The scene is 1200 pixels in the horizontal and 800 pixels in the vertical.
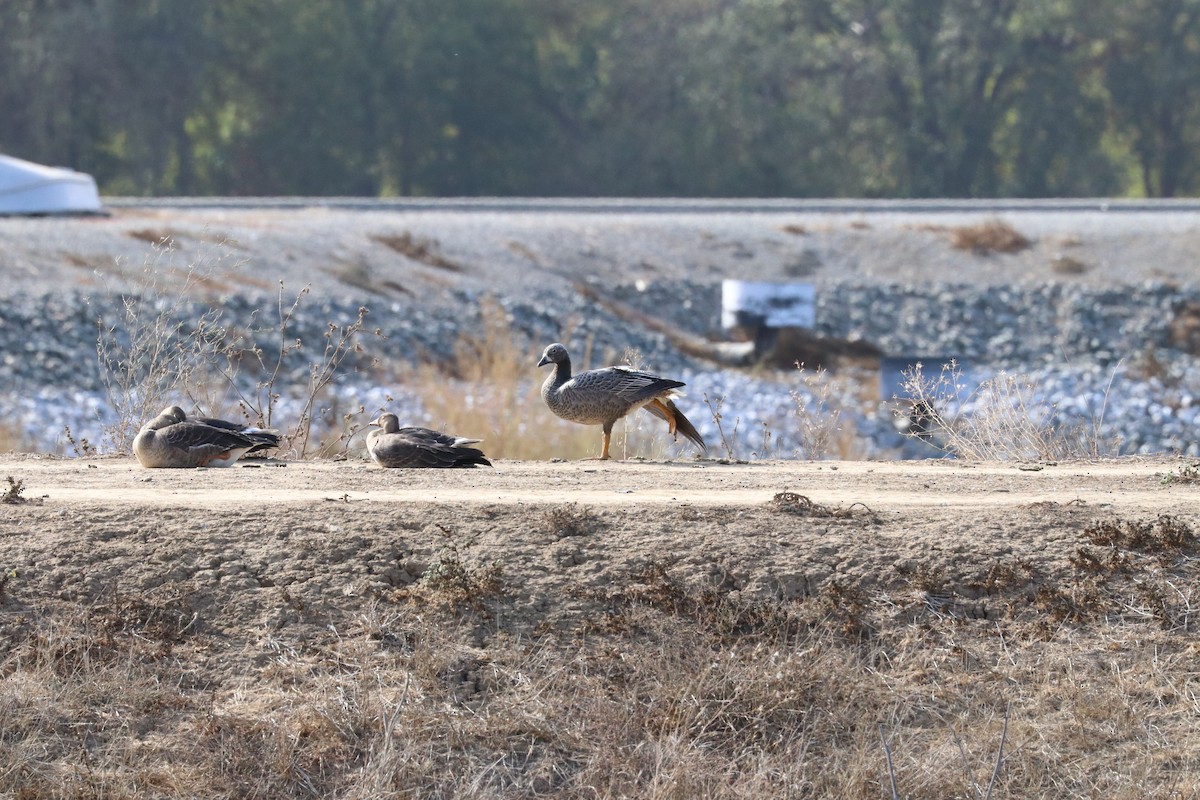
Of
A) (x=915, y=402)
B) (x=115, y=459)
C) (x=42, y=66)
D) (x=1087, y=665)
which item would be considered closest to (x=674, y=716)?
(x=1087, y=665)

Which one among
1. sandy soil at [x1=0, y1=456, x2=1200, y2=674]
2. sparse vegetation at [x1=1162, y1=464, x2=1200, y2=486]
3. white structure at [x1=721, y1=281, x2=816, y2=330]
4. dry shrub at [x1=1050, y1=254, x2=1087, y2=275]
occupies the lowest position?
sandy soil at [x1=0, y1=456, x2=1200, y2=674]

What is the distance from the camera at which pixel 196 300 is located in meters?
21.4

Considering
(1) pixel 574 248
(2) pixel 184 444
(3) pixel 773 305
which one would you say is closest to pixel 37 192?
(1) pixel 574 248

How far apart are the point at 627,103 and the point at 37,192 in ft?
83.1

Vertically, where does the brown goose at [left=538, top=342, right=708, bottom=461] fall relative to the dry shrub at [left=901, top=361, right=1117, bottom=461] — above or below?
above

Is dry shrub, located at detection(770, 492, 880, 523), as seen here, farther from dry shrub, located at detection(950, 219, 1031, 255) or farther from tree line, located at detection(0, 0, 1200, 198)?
tree line, located at detection(0, 0, 1200, 198)

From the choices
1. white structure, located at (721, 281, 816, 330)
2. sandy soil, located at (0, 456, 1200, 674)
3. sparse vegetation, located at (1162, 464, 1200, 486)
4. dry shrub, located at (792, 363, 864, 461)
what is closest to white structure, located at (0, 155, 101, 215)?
white structure, located at (721, 281, 816, 330)

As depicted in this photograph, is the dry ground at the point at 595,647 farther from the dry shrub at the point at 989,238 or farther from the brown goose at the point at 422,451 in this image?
the dry shrub at the point at 989,238

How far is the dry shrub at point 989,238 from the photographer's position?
28375 millimetres

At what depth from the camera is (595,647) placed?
23.1 feet

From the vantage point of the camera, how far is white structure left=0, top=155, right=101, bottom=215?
28.2 m

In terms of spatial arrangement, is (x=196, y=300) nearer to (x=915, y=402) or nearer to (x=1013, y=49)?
(x=915, y=402)

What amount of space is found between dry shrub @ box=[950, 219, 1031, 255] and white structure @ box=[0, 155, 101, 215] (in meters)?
16.5

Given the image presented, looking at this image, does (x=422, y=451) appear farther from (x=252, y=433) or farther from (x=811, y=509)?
(x=811, y=509)
